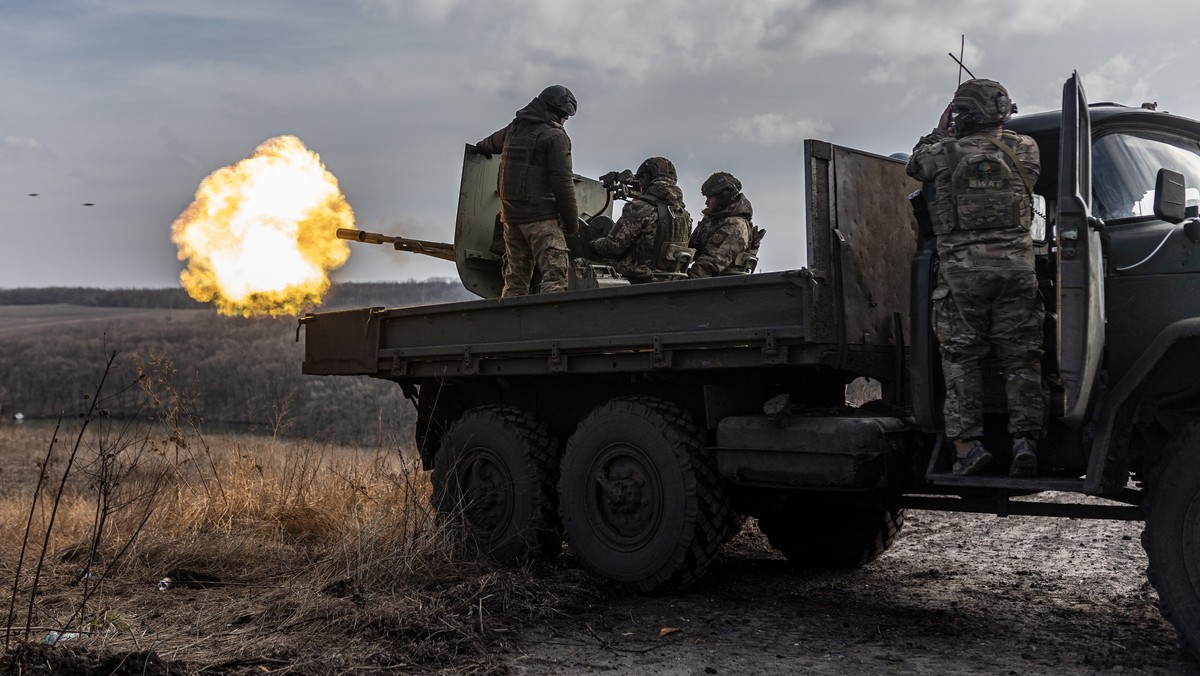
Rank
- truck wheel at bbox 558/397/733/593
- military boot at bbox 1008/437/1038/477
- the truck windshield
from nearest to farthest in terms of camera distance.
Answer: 1. military boot at bbox 1008/437/1038/477
2. the truck windshield
3. truck wheel at bbox 558/397/733/593

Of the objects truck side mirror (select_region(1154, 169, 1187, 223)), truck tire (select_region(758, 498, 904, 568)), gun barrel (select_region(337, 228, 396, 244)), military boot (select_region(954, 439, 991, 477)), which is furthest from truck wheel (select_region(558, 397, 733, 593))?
gun barrel (select_region(337, 228, 396, 244))

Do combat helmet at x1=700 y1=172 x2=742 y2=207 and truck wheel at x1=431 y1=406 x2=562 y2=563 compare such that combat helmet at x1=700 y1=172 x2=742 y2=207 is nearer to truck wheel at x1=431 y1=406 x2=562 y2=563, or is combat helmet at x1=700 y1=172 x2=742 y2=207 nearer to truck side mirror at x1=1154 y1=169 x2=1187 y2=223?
truck wheel at x1=431 y1=406 x2=562 y2=563

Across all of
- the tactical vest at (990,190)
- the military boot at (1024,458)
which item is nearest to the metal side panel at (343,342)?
the tactical vest at (990,190)

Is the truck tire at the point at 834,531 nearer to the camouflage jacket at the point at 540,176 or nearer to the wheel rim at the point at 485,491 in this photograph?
the wheel rim at the point at 485,491

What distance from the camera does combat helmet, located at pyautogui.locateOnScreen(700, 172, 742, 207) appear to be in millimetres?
9258

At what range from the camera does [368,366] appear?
856 cm

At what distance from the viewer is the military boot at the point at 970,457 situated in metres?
5.40

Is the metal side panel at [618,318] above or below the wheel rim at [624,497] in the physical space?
above

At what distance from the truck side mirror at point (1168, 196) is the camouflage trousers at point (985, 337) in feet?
2.28

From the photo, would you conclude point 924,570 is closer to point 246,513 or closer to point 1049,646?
point 1049,646

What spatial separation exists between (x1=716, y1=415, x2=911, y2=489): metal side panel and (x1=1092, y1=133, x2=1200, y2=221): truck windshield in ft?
4.75

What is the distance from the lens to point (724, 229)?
925cm

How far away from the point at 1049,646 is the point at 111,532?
5786 millimetres

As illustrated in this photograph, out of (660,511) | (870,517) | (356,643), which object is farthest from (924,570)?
(356,643)
